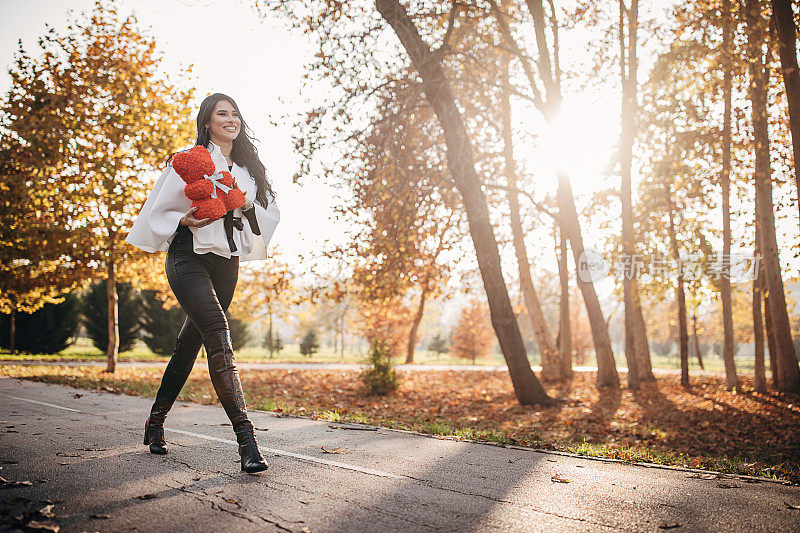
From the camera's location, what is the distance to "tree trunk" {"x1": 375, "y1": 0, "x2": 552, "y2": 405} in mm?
9609

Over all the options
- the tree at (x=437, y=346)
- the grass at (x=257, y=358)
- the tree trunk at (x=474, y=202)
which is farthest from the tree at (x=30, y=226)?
the tree at (x=437, y=346)

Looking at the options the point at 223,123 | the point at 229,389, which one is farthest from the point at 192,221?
the point at 229,389

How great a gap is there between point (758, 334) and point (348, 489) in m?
17.0

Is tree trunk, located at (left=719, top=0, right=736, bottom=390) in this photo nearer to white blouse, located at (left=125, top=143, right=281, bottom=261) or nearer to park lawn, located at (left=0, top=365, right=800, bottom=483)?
park lawn, located at (left=0, top=365, right=800, bottom=483)

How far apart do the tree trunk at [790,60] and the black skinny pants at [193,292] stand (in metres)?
7.90

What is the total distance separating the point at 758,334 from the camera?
52.2ft

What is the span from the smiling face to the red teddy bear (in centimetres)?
26

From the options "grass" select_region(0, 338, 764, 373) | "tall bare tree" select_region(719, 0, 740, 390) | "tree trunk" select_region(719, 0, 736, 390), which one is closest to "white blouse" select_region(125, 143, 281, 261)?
"grass" select_region(0, 338, 764, 373)

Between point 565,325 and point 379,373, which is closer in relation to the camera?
point 379,373

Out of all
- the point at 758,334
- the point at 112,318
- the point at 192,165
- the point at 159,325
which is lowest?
the point at 159,325

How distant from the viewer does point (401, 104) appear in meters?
10.2

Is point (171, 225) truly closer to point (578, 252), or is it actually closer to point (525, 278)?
point (578, 252)

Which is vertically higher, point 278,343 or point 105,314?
point 105,314

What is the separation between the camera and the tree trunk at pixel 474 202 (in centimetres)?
961
